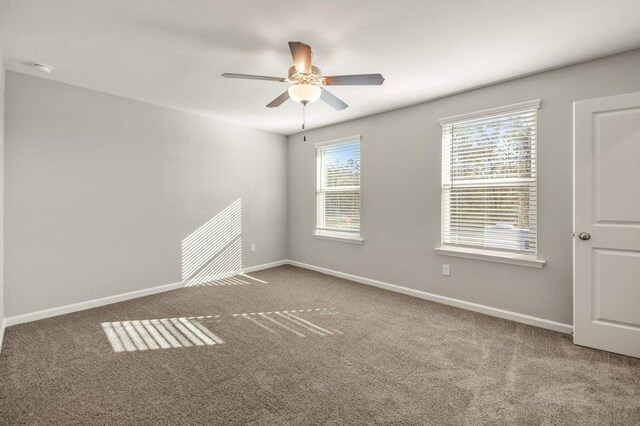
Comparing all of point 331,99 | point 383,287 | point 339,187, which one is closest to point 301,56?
point 331,99

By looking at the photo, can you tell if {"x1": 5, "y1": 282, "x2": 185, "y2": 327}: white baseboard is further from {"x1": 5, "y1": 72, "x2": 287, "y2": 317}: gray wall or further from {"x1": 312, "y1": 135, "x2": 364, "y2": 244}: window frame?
{"x1": 312, "y1": 135, "x2": 364, "y2": 244}: window frame

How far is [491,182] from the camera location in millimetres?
3350

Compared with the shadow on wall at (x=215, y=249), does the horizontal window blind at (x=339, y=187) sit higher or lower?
higher

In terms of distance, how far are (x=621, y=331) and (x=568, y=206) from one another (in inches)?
43.8

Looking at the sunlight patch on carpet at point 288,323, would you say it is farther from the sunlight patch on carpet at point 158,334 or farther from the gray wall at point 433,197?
the gray wall at point 433,197

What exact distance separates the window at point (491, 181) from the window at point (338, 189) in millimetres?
1434

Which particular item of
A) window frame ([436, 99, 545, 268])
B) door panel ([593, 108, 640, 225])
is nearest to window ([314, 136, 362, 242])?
window frame ([436, 99, 545, 268])

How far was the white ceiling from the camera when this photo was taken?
2051 millimetres

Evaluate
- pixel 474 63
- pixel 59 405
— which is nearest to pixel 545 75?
pixel 474 63

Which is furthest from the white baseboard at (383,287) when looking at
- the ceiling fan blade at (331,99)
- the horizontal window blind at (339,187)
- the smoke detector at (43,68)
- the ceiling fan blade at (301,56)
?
the ceiling fan blade at (301,56)

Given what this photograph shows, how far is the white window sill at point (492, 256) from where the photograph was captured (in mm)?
3070

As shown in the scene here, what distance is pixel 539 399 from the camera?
75.6 inches

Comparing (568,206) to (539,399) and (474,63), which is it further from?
(539,399)

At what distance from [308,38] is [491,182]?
2.44 m
